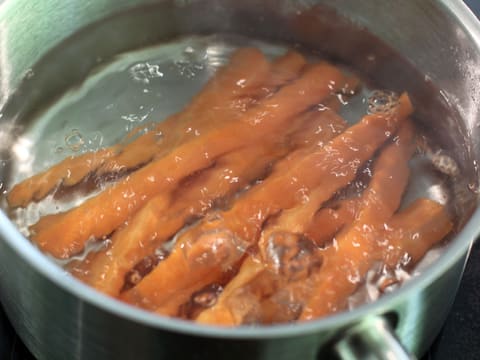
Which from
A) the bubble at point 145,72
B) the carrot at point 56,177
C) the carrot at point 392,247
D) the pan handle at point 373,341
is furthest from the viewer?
the bubble at point 145,72

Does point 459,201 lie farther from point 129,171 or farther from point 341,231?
point 129,171

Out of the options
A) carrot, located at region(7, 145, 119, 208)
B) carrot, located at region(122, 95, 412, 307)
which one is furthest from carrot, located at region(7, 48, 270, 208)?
carrot, located at region(122, 95, 412, 307)

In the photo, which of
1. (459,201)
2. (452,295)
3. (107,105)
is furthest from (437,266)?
(107,105)

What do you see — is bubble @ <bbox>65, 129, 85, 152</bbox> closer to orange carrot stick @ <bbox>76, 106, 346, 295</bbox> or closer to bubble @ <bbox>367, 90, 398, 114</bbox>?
orange carrot stick @ <bbox>76, 106, 346, 295</bbox>

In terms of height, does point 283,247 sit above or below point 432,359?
above

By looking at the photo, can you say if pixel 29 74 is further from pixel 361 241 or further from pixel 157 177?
pixel 361 241

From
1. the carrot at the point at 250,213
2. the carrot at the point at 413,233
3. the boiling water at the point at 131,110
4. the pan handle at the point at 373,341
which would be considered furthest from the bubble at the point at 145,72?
the pan handle at the point at 373,341

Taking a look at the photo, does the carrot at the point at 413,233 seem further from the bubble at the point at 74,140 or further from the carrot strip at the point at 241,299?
the bubble at the point at 74,140

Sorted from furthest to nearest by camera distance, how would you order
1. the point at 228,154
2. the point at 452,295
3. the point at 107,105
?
the point at 107,105 → the point at 228,154 → the point at 452,295
